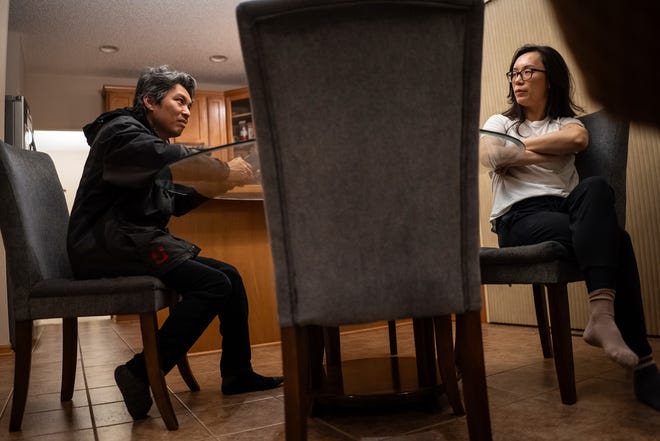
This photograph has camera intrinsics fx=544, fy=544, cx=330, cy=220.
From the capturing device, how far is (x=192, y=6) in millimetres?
4488

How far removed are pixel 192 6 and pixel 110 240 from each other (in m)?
3.45

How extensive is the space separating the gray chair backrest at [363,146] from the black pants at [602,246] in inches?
24.2

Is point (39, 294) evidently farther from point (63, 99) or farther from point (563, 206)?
point (63, 99)

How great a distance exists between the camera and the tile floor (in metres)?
1.31

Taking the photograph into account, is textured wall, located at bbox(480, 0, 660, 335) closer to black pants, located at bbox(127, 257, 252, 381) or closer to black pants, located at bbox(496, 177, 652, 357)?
black pants, located at bbox(496, 177, 652, 357)

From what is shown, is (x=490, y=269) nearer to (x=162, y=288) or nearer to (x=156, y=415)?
(x=162, y=288)

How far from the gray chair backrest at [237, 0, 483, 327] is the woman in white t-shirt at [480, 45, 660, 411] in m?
0.39

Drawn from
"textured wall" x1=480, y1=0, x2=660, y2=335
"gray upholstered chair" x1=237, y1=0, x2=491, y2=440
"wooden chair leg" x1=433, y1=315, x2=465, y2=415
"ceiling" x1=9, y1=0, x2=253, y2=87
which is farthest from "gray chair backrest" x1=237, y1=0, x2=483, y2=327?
"ceiling" x1=9, y1=0, x2=253, y2=87

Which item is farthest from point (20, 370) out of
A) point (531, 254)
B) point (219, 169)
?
point (531, 254)

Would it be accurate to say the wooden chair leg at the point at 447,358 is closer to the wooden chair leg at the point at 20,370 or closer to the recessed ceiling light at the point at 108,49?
the wooden chair leg at the point at 20,370

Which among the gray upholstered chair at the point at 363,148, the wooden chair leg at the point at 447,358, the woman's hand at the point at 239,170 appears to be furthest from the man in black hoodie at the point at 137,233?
the wooden chair leg at the point at 447,358

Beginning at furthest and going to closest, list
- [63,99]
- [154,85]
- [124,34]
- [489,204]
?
[63,99] < [124,34] < [489,204] < [154,85]

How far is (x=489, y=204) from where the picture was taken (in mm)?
3111

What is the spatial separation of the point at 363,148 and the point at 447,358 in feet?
2.24
